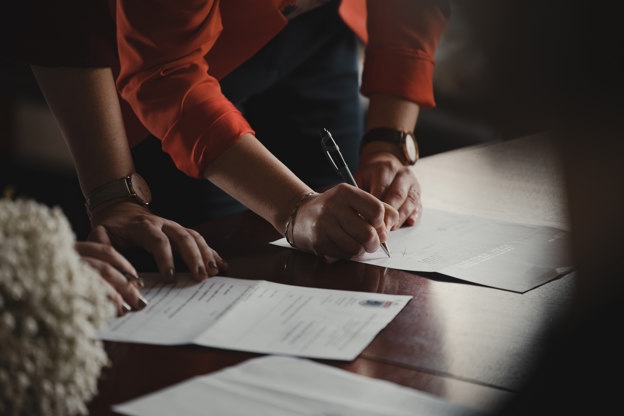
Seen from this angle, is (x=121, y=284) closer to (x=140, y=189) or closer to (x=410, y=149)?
(x=140, y=189)

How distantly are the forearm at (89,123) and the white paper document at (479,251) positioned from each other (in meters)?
0.29

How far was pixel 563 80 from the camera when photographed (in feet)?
0.94

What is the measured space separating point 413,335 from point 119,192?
554 mm

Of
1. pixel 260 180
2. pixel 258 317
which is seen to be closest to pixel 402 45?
pixel 260 180

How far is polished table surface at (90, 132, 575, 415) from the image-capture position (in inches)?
30.0

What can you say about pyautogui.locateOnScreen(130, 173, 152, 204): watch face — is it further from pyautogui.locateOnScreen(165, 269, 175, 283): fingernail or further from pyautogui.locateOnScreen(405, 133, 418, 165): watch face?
pyautogui.locateOnScreen(405, 133, 418, 165): watch face

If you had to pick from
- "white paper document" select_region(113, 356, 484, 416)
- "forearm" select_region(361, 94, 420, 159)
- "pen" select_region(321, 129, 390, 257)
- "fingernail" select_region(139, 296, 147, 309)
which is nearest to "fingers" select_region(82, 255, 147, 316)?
"fingernail" select_region(139, 296, 147, 309)

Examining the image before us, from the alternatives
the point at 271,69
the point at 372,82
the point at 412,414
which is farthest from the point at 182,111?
the point at 412,414

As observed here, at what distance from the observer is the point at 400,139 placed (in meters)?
1.52

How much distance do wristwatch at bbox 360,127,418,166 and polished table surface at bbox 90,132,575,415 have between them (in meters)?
0.30

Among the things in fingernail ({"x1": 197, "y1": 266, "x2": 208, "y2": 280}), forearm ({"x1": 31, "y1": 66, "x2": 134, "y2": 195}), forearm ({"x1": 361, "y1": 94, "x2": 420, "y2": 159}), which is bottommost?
forearm ({"x1": 361, "y1": 94, "x2": 420, "y2": 159})

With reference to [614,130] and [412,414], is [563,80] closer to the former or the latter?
[614,130]

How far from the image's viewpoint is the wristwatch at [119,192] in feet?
4.03

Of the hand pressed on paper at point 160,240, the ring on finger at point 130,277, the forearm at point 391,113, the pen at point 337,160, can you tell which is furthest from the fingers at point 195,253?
the forearm at point 391,113
